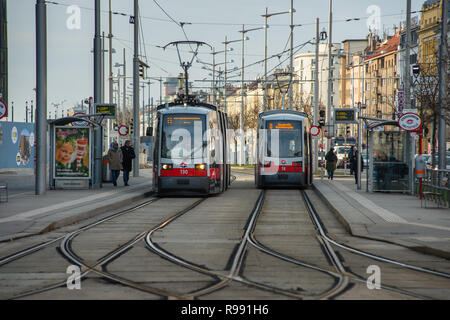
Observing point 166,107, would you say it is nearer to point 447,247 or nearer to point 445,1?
point 445,1

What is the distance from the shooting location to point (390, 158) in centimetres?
2505

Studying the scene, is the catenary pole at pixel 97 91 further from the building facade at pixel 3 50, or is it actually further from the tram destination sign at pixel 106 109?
the building facade at pixel 3 50

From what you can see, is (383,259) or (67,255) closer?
(383,259)

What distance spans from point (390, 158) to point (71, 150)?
1049cm

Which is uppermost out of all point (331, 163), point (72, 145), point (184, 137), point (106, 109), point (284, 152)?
point (106, 109)

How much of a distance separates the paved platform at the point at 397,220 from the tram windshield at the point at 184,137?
432 cm

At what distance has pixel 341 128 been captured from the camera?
4953 inches

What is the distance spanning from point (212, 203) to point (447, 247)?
11.6 metres

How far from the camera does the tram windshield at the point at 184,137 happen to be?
2436cm

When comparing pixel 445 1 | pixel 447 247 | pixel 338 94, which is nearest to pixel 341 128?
pixel 338 94

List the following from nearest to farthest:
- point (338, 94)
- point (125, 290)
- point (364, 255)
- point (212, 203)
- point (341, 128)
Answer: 1. point (125, 290)
2. point (364, 255)
3. point (212, 203)
4. point (341, 128)
5. point (338, 94)

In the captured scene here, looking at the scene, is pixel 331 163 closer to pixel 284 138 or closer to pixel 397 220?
pixel 284 138

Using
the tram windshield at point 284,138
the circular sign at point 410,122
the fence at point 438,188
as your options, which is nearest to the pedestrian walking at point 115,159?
the tram windshield at point 284,138

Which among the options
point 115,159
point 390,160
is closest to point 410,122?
point 390,160
